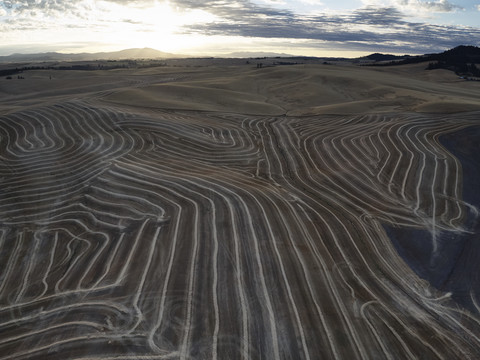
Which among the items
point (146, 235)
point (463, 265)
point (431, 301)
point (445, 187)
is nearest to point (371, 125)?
point (445, 187)

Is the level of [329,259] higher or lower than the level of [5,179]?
lower

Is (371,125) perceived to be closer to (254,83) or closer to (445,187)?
(445,187)

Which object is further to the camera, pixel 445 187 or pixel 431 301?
pixel 445 187

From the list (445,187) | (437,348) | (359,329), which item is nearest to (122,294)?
(359,329)

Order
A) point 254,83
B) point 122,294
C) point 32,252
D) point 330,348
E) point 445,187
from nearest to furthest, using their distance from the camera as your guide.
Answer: point 330,348 → point 122,294 → point 32,252 → point 445,187 → point 254,83

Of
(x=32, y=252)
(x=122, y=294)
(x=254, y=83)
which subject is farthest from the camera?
(x=254, y=83)

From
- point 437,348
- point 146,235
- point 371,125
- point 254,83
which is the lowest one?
point 437,348
